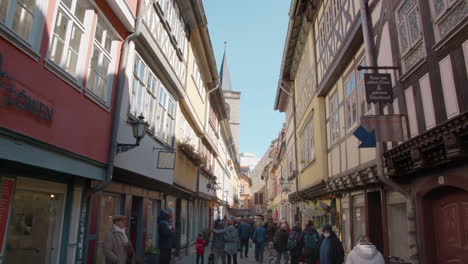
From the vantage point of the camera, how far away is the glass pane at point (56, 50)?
16.9 feet

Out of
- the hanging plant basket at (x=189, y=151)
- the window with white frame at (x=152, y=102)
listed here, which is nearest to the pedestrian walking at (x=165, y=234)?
the window with white frame at (x=152, y=102)

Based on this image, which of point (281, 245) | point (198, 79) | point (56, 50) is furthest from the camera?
point (198, 79)

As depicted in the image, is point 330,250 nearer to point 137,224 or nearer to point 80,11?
point 137,224

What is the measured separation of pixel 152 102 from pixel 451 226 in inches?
285

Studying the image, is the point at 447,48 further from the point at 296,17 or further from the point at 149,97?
the point at 296,17

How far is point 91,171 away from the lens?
6.28m

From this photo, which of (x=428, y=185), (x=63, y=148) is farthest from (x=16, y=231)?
(x=428, y=185)

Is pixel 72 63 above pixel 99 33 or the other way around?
the other way around

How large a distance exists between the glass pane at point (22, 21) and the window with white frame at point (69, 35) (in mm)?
500

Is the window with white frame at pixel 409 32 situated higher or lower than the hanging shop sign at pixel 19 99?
higher

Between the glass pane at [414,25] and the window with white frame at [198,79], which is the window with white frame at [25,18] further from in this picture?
the window with white frame at [198,79]

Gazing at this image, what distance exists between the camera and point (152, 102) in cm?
973

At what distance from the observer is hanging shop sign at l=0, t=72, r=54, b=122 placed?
402 centimetres

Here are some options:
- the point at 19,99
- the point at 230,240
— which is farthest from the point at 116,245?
the point at 230,240
